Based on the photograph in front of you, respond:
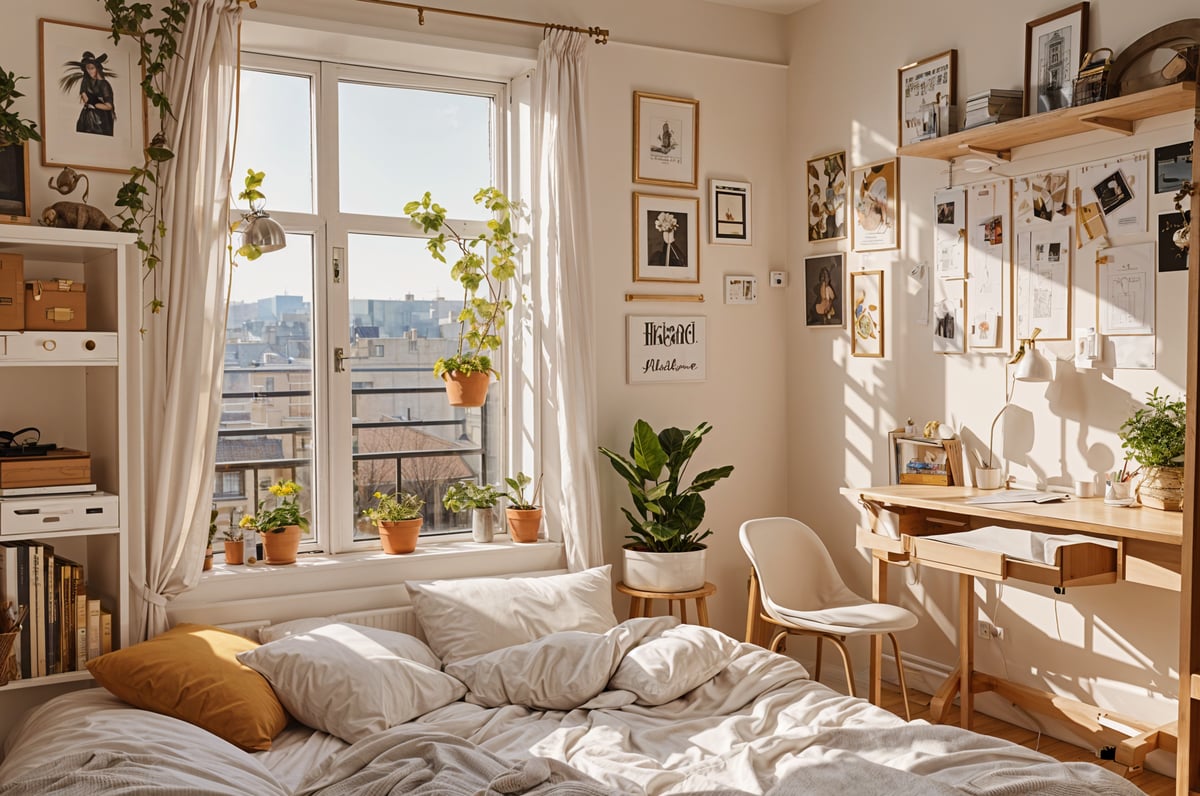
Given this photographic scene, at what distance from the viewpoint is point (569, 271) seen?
13.1 feet

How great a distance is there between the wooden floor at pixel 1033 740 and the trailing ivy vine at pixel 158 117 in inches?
124

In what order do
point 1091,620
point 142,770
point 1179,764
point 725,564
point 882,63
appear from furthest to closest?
1. point 725,564
2. point 882,63
3. point 1091,620
4. point 1179,764
5. point 142,770

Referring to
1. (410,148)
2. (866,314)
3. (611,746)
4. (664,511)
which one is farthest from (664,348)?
(611,746)

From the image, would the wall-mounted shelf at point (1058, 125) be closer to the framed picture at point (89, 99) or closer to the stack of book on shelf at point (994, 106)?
the stack of book on shelf at point (994, 106)

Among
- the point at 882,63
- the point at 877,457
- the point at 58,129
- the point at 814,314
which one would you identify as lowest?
the point at 877,457

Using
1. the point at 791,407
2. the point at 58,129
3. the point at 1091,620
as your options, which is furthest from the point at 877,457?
the point at 58,129

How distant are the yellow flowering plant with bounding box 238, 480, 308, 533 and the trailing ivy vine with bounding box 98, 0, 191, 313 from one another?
0.81 meters

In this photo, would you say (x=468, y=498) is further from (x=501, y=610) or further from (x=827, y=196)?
(x=827, y=196)

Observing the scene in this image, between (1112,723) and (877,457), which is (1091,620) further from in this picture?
(877,457)

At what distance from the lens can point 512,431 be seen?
4219mm

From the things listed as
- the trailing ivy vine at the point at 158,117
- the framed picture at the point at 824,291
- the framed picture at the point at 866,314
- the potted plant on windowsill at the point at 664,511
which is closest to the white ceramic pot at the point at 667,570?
the potted plant on windowsill at the point at 664,511

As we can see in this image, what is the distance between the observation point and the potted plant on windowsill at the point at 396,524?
381 centimetres

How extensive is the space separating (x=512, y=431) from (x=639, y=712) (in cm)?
158

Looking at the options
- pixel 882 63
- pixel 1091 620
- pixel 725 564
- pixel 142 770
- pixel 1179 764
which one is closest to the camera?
pixel 142 770
